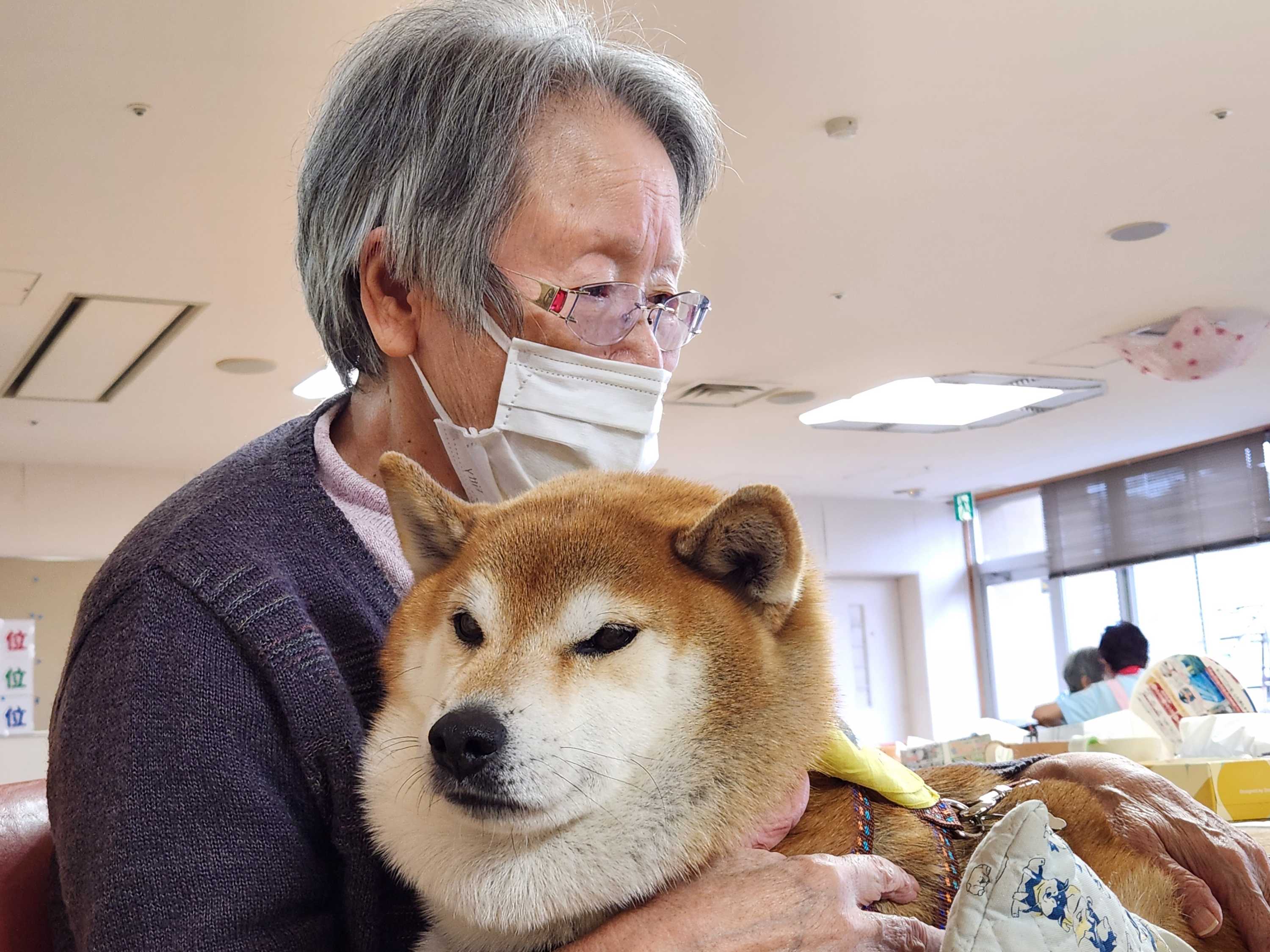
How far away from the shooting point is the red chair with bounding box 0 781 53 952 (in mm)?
1274

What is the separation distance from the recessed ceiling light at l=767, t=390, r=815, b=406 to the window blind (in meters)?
4.45

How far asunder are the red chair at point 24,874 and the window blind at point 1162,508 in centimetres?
1041

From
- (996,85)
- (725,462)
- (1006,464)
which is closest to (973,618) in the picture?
(1006,464)

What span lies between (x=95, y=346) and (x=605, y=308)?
564 cm

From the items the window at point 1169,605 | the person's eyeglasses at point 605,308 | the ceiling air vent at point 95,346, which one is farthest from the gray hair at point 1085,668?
the person's eyeglasses at point 605,308

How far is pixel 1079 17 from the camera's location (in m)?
3.70

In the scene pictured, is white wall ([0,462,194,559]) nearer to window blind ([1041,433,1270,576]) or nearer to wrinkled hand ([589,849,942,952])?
window blind ([1041,433,1270,576])

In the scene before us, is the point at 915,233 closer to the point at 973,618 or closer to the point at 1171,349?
the point at 1171,349

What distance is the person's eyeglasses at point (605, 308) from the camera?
58.6 inches

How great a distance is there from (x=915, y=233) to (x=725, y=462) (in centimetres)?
508

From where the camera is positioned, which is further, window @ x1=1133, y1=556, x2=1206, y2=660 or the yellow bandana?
window @ x1=1133, y1=556, x2=1206, y2=660

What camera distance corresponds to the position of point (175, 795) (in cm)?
106

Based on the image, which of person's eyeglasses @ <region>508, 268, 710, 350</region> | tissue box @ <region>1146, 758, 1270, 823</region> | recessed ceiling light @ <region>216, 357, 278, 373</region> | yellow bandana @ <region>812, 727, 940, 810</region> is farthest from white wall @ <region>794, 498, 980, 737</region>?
yellow bandana @ <region>812, 727, 940, 810</region>

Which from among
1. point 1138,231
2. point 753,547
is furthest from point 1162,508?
point 753,547
